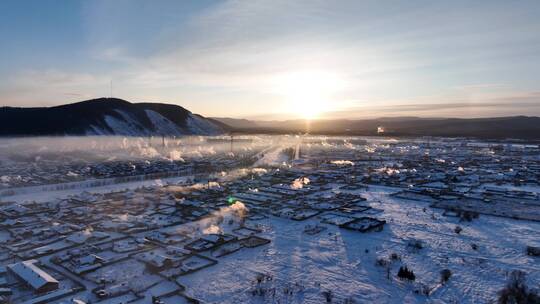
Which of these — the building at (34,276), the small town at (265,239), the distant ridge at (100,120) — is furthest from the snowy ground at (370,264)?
the distant ridge at (100,120)

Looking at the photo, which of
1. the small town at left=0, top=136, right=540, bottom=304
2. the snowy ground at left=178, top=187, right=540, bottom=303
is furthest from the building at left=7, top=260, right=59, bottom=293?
the snowy ground at left=178, top=187, right=540, bottom=303

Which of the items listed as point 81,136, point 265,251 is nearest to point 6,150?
point 81,136

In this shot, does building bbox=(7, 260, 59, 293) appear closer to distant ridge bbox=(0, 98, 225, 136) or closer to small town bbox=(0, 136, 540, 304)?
small town bbox=(0, 136, 540, 304)

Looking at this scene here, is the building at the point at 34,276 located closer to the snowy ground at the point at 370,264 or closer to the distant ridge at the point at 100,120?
the snowy ground at the point at 370,264

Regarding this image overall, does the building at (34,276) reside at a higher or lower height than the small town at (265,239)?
higher

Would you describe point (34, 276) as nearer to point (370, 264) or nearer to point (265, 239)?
point (265, 239)

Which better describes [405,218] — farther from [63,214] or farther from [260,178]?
[63,214]
